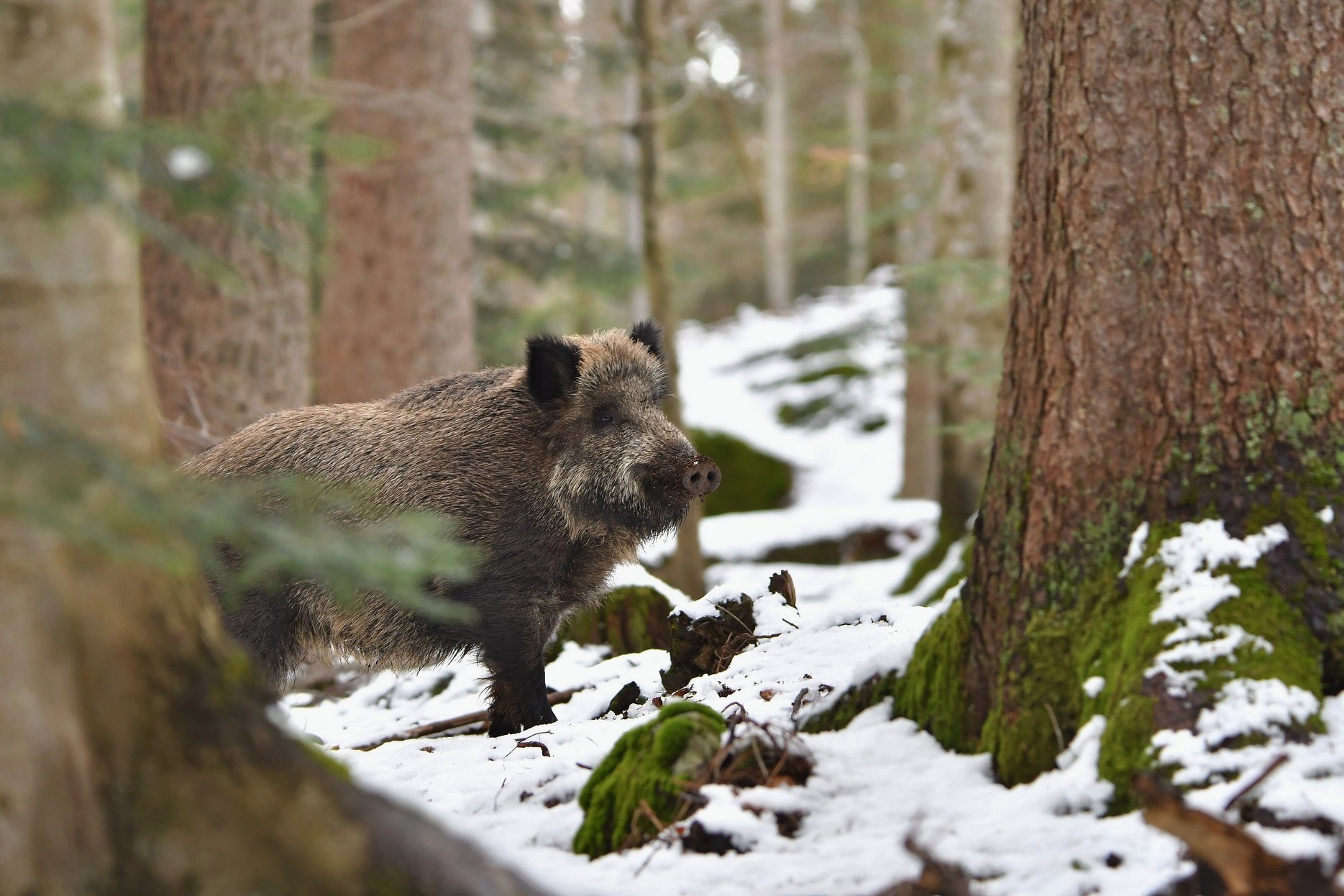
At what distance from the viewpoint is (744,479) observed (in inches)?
655

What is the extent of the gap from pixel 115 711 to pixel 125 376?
0.63 meters

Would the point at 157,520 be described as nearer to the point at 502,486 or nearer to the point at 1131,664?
the point at 1131,664

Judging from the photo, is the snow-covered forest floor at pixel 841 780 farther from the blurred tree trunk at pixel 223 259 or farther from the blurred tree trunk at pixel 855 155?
the blurred tree trunk at pixel 855 155

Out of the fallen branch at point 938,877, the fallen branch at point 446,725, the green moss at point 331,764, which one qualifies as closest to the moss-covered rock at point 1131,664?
the fallen branch at point 938,877

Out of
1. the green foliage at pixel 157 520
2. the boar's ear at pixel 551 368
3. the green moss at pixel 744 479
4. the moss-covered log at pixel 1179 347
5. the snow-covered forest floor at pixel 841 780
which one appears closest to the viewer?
the green foliage at pixel 157 520

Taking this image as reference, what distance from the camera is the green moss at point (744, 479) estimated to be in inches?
645

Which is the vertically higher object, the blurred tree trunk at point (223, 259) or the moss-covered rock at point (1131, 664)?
the blurred tree trunk at point (223, 259)

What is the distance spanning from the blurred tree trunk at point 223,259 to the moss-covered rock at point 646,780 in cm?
448

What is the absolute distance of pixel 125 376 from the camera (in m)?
2.33

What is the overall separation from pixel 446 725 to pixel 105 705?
10.9ft

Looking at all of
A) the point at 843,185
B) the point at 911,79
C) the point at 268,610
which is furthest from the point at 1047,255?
the point at 843,185

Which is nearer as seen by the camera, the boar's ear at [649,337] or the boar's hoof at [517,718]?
the boar's hoof at [517,718]

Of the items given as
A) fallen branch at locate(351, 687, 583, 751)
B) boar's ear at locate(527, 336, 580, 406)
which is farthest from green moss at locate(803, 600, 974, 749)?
boar's ear at locate(527, 336, 580, 406)

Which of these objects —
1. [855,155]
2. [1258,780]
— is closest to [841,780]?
[1258,780]
